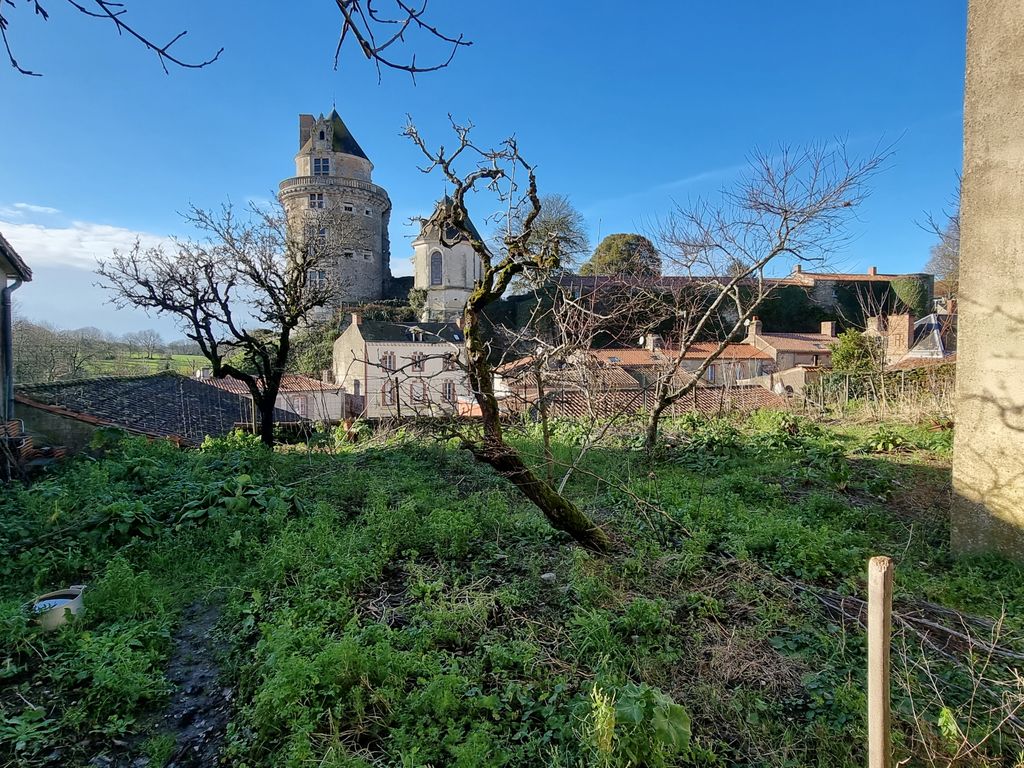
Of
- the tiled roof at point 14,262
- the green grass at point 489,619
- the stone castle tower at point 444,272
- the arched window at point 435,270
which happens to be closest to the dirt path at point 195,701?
the green grass at point 489,619

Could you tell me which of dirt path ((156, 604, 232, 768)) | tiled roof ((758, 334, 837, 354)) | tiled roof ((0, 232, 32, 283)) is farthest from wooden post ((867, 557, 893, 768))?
tiled roof ((758, 334, 837, 354))

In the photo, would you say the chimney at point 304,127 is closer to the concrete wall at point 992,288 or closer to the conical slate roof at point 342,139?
the conical slate roof at point 342,139

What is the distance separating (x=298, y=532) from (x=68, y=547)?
78.2 inches

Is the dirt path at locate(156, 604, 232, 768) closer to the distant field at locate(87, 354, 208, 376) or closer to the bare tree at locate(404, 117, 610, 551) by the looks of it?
the bare tree at locate(404, 117, 610, 551)

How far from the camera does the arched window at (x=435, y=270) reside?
1459 inches

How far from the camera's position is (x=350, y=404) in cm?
2588

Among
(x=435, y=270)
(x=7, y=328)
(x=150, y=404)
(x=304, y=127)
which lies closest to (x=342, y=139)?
(x=304, y=127)

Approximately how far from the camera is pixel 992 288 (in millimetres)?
3986

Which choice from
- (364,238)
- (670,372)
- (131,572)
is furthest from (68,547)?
(364,238)

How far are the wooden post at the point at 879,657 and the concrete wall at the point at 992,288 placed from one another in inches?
145

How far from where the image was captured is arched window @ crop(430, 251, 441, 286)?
37062mm

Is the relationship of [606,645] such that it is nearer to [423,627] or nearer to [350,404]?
[423,627]

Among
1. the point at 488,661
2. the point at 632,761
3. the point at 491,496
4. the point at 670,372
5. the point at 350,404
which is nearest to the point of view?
the point at 632,761

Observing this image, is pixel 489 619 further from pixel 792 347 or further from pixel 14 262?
pixel 792 347
